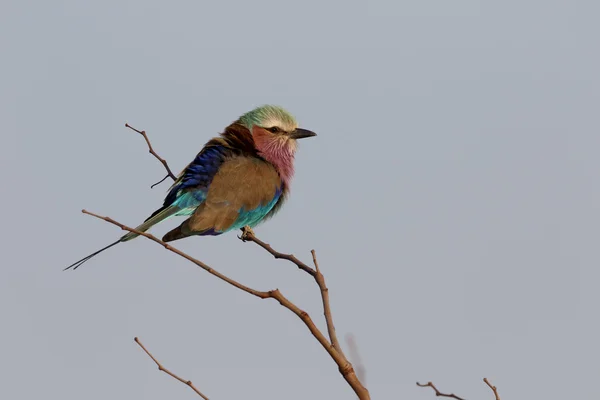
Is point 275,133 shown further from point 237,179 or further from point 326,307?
point 326,307

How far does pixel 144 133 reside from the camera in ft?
17.8

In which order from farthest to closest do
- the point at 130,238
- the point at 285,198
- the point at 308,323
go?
the point at 285,198 → the point at 130,238 → the point at 308,323

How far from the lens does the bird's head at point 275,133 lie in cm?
690

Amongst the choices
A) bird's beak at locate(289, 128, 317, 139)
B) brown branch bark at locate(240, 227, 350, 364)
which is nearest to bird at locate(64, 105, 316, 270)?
bird's beak at locate(289, 128, 317, 139)

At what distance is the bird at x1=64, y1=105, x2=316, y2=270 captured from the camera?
601cm

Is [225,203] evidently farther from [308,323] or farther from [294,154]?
[308,323]

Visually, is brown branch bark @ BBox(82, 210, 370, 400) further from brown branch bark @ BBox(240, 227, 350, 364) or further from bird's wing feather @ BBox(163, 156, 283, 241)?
bird's wing feather @ BBox(163, 156, 283, 241)

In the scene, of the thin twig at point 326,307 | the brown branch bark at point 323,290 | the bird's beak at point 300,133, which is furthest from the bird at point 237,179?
the thin twig at point 326,307

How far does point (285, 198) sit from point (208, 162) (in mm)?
842

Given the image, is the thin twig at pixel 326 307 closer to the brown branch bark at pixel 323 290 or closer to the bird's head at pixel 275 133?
the brown branch bark at pixel 323 290

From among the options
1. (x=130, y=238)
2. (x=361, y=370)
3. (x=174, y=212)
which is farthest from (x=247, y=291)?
(x=174, y=212)

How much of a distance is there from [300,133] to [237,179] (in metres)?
1.01

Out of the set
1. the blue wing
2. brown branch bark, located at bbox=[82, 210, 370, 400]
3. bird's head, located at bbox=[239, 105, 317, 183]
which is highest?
bird's head, located at bbox=[239, 105, 317, 183]

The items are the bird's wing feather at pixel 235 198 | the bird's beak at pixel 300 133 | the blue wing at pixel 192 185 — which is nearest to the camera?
the bird's wing feather at pixel 235 198
